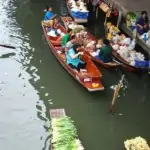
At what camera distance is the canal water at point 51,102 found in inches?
438

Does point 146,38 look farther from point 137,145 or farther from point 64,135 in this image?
point 64,135

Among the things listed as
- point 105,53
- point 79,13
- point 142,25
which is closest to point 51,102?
point 105,53

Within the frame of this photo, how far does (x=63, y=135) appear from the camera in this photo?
1023 centimetres

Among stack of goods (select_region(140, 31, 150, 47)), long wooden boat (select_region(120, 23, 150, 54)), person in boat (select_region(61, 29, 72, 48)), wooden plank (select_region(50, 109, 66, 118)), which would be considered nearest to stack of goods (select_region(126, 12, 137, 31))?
long wooden boat (select_region(120, 23, 150, 54))

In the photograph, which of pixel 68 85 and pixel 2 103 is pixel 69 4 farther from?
pixel 2 103

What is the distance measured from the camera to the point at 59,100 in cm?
1290

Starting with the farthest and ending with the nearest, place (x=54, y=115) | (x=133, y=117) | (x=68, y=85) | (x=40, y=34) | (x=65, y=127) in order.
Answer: (x=40, y=34)
(x=68, y=85)
(x=133, y=117)
(x=54, y=115)
(x=65, y=127)

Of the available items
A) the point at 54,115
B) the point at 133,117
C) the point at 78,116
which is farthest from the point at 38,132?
the point at 133,117

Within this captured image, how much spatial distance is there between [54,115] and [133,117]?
9.08ft

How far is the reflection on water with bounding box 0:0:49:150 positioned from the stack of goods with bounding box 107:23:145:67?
3621 mm

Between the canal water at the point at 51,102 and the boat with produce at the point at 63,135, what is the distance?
534mm

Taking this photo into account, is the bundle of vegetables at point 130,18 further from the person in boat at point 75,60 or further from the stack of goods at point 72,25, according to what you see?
the person in boat at point 75,60

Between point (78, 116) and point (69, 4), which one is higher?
point (69, 4)

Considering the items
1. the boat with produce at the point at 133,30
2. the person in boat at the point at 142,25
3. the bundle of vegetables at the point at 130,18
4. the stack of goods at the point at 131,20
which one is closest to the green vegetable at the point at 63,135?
the boat with produce at the point at 133,30
